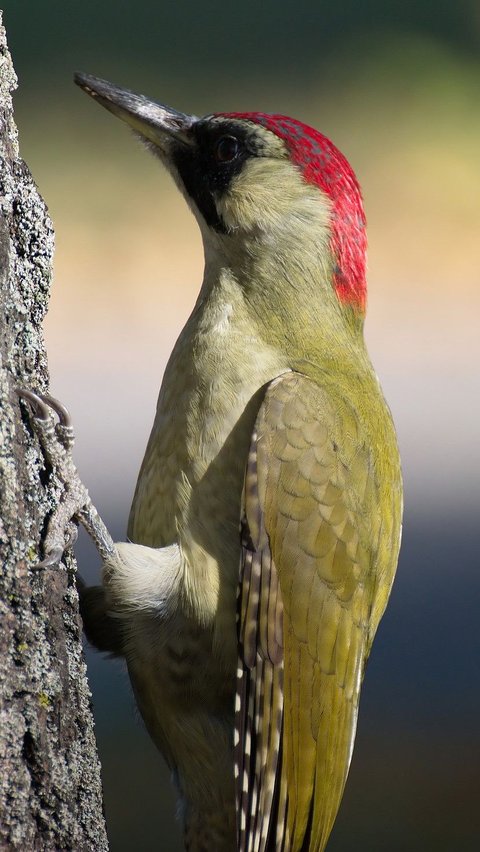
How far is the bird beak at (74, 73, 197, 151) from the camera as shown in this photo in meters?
2.21

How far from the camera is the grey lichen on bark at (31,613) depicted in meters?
1.59

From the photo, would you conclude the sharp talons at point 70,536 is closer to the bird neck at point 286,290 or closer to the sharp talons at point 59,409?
the sharp talons at point 59,409

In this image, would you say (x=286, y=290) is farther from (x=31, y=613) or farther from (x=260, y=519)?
(x=31, y=613)

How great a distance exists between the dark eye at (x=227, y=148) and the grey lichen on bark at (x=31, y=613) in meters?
0.54

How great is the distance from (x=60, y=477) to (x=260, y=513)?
0.33 metres

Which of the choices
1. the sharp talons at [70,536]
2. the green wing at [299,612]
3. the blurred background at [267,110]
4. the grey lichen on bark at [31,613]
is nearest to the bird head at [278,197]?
the green wing at [299,612]

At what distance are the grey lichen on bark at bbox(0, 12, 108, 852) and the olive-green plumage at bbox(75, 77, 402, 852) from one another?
0.86 ft

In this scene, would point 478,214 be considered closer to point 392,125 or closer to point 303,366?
point 392,125

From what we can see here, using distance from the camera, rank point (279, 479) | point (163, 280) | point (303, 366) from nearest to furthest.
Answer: point (279, 479) → point (303, 366) → point (163, 280)

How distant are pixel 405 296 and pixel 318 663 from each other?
4622mm

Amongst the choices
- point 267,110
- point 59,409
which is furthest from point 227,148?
point 267,110

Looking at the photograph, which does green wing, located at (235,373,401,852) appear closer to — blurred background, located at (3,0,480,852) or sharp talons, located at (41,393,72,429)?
sharp talons, located at (41,393,72,429)

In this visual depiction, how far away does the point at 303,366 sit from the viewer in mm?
2104

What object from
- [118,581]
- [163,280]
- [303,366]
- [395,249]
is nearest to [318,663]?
[118,581]
